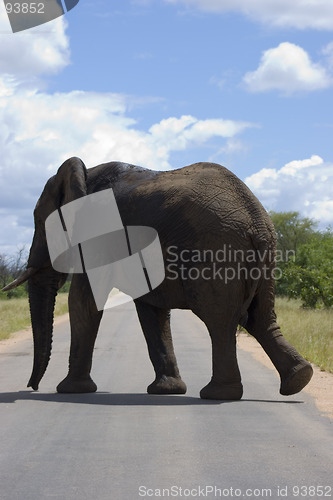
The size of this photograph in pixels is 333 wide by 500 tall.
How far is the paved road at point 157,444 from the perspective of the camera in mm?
6371

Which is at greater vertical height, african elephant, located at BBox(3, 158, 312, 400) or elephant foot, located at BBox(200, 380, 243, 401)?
african elephant, located at BBox(3, 158, 312, 400)

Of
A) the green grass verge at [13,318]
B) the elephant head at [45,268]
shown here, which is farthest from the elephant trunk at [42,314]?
the green grass verge at [13,318]

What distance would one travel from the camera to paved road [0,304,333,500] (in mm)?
6371

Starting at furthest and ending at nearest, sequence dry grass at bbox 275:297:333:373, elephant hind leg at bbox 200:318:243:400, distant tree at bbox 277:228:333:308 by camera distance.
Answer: distant tree at bbox 277:228:333:308 < dry grass at bbox 275:297:333:373 < elephant hind leg at bbox 200:318:243:400

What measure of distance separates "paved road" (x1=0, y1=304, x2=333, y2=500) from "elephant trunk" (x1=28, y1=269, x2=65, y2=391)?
338mm


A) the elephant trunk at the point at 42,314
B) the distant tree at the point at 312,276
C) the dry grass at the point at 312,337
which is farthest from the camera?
the distant tree at the point at 312,276

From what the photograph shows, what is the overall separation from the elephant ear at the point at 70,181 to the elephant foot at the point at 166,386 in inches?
102

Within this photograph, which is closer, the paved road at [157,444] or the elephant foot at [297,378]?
the paved road at [157,444]

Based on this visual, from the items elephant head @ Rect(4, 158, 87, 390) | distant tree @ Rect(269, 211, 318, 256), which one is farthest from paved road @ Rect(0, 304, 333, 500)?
distant tree @ Rect(269, 211, 318, 256)

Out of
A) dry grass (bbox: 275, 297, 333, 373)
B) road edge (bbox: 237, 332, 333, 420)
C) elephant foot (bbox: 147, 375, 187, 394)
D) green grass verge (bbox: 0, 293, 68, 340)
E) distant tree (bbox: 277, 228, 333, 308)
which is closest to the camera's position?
road edge (bbox: 237, 332, 333, 420)

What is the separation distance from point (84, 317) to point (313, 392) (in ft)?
10.1

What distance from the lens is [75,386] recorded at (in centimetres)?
1212

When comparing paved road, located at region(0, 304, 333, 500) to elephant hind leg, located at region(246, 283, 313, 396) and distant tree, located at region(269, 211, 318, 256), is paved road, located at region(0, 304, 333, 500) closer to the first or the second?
elephant hind leg, located at region(246, 283, 313, 396)

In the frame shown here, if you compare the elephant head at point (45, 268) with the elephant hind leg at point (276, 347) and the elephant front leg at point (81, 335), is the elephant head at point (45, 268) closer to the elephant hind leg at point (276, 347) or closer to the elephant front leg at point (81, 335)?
the elephant front leg at point (81, 335)
